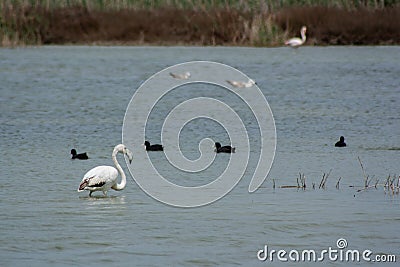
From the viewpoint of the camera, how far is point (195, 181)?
11.0m

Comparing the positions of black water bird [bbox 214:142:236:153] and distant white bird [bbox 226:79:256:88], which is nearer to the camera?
Result: black water bird [bbox 214:142:236:153]

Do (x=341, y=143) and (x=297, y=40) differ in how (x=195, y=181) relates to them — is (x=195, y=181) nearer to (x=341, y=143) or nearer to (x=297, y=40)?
(x=341, y=143)

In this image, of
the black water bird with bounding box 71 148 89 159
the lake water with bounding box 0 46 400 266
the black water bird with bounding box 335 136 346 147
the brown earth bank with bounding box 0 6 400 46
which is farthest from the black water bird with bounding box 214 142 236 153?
the brown earth bank with bounding box 0 6 400 46

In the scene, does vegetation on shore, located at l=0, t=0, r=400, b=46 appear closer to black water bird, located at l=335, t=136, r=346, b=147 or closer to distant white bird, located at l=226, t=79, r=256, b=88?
distant white bird, located at l=226, t=79, r=256, b=88

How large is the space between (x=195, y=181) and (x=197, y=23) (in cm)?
2167

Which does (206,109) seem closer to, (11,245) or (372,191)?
(372,191)

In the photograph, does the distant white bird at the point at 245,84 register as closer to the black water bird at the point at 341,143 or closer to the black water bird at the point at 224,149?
the black water bird at the point at 341,143

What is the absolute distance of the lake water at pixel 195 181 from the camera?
805cm

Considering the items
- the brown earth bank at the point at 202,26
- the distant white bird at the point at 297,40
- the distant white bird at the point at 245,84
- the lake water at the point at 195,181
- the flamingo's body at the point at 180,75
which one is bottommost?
the lake water at the point at 195,181

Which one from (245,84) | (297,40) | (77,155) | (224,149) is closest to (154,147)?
(224,149)

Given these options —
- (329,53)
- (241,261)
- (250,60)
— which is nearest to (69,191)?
(241,261)

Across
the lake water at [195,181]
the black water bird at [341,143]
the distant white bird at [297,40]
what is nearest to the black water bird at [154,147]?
the lake water at [195,181]

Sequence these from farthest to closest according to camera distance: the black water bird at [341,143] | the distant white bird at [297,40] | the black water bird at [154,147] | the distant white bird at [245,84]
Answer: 1. the distant white bird at [297,40]
2. the distant white bird at [245,84]
3. the black water bird at [341,143]
4. the black water bird at [154,147]

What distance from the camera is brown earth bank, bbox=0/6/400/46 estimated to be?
31875mm
